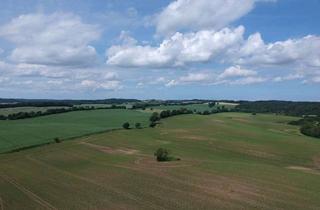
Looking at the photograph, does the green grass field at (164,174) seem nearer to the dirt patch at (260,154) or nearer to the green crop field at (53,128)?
the dirt patch at (260,154)

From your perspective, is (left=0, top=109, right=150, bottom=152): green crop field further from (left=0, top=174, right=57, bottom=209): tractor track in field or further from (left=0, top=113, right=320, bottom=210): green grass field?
(left=0, top=174, right=57, bottom=209): tractor track in field

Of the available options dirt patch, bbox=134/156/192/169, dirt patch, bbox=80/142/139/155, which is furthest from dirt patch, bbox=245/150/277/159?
dirt patch, bbox=80/142/139/155

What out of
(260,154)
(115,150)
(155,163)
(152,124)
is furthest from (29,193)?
(152,124)

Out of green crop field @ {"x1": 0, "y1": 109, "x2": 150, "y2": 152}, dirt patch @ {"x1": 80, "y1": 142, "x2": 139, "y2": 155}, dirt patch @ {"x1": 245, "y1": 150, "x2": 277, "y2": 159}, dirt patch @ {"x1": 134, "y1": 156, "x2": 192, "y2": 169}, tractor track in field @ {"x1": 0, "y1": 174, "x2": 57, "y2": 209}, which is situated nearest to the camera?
tractor track in field @ {"x1": 0, "y1": 174, "x2": 57, "y2": 209}

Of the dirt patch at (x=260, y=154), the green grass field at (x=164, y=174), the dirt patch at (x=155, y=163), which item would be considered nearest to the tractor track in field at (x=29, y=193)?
the green grass field at (x=164, y=174)

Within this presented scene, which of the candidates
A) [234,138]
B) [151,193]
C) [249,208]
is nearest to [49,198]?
[151,193]

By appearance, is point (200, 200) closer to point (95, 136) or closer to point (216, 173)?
point (216, 173)

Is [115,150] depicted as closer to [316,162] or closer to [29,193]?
[316,162]

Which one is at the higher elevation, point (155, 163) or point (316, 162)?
point (155, 163)
